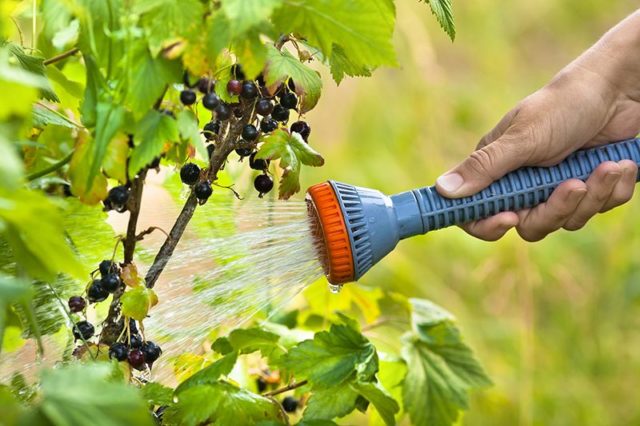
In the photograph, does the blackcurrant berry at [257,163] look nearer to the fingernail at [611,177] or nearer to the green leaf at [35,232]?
the green leaf at [35,232]

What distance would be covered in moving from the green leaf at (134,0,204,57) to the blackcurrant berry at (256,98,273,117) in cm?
19

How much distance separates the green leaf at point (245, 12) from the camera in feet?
2.41

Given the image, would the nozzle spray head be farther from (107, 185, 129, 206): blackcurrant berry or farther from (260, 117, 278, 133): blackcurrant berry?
(107, 185, 129, 206): blackcurrant berry

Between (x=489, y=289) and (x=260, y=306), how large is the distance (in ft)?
5.86

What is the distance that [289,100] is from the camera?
3.41ft

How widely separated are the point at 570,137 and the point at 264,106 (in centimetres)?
55

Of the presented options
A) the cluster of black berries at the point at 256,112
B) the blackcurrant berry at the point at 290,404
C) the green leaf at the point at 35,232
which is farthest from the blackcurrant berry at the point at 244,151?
the blackcurrant berry at the point at 290,404

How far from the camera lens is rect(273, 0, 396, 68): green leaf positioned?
832mm

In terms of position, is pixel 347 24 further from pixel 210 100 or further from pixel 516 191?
pixel 516 191

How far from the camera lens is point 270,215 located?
120 cm

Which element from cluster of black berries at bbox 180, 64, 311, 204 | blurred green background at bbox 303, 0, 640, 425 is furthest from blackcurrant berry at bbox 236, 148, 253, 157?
blurred green background at bbox 303, 0, 640, 425

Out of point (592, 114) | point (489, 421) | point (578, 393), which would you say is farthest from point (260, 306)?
point (578, 393)

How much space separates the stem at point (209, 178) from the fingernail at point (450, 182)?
0.31 meters

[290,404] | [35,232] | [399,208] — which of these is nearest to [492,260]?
[290,404]
